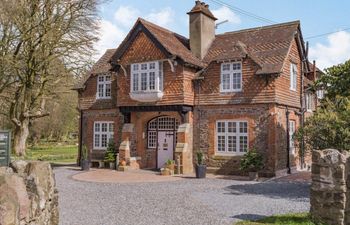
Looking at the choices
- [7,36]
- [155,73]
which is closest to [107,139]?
[155,73]

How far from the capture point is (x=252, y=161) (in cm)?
1836

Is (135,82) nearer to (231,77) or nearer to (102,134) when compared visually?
(102,134)

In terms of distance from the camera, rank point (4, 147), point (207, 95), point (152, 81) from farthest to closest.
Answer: point (152, 81) → point (207, 95) → point (4, 147)

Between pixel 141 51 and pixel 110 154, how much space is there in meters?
7.08

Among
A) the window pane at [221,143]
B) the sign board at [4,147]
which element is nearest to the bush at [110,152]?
the window pane at [221,143]

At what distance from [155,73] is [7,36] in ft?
43.3

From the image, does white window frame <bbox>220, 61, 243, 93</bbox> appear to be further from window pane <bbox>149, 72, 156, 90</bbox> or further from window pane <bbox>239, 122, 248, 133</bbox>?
window pane <bbox>149, 72, 156, 90</bbox>

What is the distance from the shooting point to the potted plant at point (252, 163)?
1827 cm

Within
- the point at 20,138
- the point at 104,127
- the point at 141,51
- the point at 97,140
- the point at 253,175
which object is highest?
the point at 141,51

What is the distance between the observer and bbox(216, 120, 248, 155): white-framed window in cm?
1964

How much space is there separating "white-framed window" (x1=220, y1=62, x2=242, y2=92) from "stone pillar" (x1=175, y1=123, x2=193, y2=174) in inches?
122

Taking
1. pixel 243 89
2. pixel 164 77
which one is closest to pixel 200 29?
pixel 164 77

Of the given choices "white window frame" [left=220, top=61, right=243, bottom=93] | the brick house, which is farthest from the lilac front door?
"white window frame" [left=220, top=61, right=243, bottom=93]

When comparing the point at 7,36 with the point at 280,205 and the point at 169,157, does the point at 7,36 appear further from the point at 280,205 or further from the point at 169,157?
the point at 280,205
